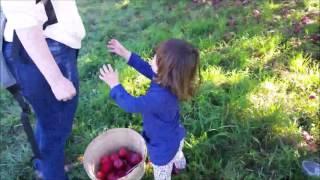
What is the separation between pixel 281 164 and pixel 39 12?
1812 mm

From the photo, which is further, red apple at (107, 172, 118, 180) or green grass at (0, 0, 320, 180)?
green grass at (0, 0, 320, 180)

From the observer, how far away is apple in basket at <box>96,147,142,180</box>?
8.75 ft

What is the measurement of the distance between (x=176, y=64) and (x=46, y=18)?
66 cm

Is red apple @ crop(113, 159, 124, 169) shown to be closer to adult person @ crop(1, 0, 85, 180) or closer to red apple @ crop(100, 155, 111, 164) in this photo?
red apple @ crop(100, 155, 111, 164)

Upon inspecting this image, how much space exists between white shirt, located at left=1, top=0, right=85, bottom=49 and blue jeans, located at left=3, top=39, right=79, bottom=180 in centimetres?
4

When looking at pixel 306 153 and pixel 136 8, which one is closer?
pixel 306 153

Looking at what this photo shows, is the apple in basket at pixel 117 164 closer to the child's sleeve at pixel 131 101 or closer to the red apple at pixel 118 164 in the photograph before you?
the red apple at pixel 118 164

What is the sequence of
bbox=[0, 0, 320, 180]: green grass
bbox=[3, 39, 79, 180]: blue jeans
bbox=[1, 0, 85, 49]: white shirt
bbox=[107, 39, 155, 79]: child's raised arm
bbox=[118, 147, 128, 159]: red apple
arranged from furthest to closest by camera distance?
bbox=[0, 0, 320, 180]: green grass, bbox=[118, 147, 128, 159]: red apple, bbox=[107, 39, 155, 79]: child's raised arm, bbox=[3, 39, 79, 180]: blue jeans, bbox=[1, 0, 85, 49]: white shirt

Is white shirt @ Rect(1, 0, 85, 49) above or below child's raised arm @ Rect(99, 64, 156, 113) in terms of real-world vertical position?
above

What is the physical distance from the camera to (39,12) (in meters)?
1.80

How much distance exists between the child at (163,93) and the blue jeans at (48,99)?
0.22 metres

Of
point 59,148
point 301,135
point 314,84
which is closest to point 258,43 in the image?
point 314,84

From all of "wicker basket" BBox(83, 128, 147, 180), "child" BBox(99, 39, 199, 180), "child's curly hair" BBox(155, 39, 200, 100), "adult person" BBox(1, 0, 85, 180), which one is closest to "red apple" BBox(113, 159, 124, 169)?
"wicker basket" BBox(83, 128, 147, 180)

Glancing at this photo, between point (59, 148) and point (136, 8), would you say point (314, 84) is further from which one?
point (136, 8)
